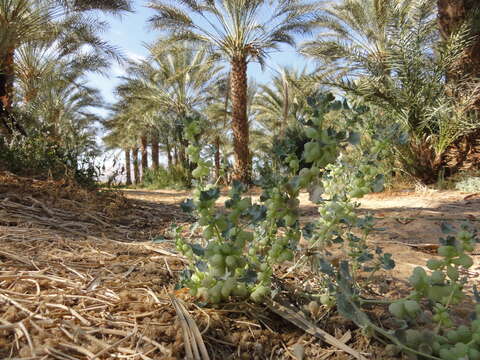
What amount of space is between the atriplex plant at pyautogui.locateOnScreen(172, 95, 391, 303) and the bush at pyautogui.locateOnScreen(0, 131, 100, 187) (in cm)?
308

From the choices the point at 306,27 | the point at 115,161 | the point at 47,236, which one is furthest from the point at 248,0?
the point at 47,236

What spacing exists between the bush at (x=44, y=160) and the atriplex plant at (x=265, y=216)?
10.1 ft

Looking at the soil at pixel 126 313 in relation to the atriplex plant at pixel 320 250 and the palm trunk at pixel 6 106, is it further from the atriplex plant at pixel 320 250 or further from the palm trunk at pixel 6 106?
the palm trunk at pixel 6 106

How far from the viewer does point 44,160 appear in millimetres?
3938

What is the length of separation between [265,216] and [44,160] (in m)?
3.86

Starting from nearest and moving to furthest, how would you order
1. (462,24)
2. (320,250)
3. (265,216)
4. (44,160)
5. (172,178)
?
(265,216) < (320,250) < (44,160) < (462,24) < (172,178)

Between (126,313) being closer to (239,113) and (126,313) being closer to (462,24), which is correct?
(462,24)

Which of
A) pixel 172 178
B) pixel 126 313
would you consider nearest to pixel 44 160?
pixel 126 313

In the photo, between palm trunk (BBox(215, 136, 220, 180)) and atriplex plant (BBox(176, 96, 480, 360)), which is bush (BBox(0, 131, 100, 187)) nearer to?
palm trunk (BBox(215, 136, 220, 180))

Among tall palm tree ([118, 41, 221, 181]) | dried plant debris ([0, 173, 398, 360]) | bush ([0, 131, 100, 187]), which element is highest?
tall palm tree ([118, 41, 221, 181])

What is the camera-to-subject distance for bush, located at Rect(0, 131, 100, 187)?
3.66 meters

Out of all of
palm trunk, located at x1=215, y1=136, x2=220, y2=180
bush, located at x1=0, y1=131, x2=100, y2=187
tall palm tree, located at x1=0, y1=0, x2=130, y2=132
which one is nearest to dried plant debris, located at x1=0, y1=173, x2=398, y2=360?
palm trunk, located at x1=215, y1=136, x2=220, y2=180

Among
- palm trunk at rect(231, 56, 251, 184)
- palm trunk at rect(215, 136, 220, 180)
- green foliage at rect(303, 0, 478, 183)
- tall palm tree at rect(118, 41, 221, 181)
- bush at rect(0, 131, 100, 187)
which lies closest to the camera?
palm trunk at rect(215, 136, 220, 180)

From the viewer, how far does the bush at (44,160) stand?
12.0ft
